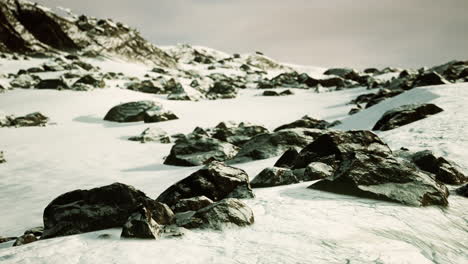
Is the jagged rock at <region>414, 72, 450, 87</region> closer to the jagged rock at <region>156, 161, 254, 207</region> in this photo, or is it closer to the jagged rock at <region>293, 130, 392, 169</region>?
the jagged rock at <region>293, 130, 392, 169</region>

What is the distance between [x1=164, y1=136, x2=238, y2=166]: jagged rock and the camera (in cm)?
923

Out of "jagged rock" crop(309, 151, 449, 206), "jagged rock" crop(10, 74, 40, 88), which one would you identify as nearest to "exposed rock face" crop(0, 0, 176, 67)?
"jagged rock" crop(10, 74, 40, 88)

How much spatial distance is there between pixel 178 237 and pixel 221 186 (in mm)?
1634

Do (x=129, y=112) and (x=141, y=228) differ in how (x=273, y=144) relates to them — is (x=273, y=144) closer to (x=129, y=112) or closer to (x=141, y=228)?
(x=141, y=228)

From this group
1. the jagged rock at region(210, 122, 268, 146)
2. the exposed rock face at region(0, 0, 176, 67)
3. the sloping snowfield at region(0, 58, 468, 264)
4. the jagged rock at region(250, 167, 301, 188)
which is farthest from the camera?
the exposed rock face at region(0, 0, 176, 67)

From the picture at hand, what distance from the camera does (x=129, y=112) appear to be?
15.1 m

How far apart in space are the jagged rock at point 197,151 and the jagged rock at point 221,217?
16.1 feet

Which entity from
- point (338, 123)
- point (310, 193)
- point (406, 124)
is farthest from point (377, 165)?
point (338, 123)

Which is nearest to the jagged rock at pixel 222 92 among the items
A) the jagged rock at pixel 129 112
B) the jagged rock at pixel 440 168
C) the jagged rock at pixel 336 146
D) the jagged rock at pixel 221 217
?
the jagged rock at pixel 129 112

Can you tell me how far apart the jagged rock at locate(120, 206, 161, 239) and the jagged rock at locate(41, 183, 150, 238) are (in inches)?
16.7

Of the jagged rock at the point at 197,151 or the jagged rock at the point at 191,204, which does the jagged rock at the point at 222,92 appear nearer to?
the jagged rock at the point at 197,151

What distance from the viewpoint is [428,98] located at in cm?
1252

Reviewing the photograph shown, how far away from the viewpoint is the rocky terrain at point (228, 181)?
3635mm

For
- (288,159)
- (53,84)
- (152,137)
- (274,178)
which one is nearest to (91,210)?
(274,178)
